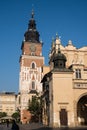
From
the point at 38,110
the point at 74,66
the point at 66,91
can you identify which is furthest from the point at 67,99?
the point at 38,110

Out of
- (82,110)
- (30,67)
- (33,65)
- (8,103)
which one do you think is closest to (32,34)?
(33,65)

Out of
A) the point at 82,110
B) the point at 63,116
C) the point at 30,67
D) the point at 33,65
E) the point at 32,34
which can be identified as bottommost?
the point at 63,116

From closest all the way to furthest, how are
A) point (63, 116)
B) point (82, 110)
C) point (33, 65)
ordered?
point (63, 116)
point (82, 110)
point (33, 65)

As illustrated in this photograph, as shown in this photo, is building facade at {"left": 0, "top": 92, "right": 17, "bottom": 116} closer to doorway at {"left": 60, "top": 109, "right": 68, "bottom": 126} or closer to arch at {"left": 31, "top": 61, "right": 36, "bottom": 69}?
arch at {"left": 31, "top": 61, "right": 36, "bottom": 69}

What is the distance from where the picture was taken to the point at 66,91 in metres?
37.1

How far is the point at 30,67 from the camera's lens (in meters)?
76.1

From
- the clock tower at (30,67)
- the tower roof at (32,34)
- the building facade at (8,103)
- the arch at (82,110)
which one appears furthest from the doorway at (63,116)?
the building facade at (8,103)

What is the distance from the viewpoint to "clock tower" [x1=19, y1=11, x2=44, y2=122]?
241ft

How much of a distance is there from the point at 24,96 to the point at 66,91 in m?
37.7

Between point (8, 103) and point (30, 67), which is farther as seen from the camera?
point (8, 103)

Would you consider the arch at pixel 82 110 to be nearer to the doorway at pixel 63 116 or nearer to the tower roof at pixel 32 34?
the doorway at pixel 63 116

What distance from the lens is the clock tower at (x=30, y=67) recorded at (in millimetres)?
73375

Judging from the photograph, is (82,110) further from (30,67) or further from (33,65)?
(33,65)

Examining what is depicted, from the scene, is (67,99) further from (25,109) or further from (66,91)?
(25,109)
